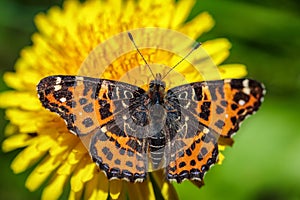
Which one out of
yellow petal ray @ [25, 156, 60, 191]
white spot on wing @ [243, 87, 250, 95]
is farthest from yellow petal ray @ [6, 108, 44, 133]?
white spot on wing @ [243, 87, 250, 95]

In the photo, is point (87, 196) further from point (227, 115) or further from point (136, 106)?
point (227, 115)

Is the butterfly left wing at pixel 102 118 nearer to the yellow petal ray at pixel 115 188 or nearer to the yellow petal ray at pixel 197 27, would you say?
the yellow petal ray at pixel 115 188

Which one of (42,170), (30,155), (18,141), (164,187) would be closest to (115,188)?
(164,187)

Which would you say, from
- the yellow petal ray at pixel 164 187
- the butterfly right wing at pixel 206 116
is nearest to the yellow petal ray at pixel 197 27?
the butterfly right wing at pixel 206 116

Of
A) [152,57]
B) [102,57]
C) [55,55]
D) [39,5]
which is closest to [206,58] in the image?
[152,57]

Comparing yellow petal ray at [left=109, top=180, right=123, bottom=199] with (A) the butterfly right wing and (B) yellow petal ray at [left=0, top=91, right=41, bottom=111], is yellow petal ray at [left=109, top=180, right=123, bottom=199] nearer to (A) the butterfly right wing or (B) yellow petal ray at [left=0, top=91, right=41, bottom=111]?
(A) the butterfly right wing
